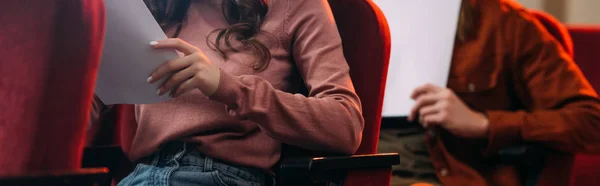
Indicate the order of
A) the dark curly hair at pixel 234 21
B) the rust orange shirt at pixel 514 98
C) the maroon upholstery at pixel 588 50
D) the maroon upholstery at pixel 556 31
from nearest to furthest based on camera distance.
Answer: the dark curly hair at pixel 234 21
the rust orange shirt at pixel 514 98
the maroon upholstery at pixel 556 31
the maroon upholstery at pixel 588 50

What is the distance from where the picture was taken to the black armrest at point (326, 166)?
0.81 meters

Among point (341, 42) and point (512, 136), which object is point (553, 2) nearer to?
point (512, 136)

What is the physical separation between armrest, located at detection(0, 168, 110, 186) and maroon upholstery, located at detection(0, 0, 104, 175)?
3 centimetres

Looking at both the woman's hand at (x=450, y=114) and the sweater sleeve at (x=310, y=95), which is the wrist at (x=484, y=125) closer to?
the woman's hand at (x=450, y=114)

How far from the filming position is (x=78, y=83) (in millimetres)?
612

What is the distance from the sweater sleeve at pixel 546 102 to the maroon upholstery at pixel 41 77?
78cm

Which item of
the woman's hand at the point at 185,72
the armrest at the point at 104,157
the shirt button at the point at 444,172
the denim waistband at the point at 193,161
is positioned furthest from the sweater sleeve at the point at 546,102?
the armrest at the point at 104,157

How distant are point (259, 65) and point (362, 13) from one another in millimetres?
209

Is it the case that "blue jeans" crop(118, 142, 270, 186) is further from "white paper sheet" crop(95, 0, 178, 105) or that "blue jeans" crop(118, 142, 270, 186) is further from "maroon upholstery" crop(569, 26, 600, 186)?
"maroon upholstery" crop(569, 26, 600, 186)

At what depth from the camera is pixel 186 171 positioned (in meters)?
0.88

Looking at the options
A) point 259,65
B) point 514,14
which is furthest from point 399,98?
point 259,65

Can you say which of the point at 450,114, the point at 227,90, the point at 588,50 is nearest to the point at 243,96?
the point at 227,90

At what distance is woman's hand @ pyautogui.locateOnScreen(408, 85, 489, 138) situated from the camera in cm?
116

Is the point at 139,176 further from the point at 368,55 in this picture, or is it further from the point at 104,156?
the point at 368,55
